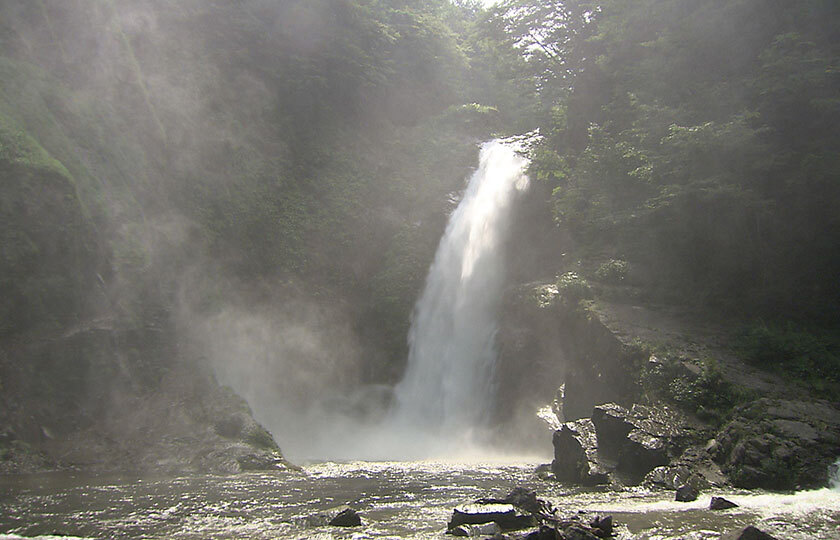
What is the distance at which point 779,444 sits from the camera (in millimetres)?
9953

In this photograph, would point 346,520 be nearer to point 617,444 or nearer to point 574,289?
point 617,444

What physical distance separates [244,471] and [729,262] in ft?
47.8

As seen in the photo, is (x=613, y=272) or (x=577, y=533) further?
(x=613, y=272)

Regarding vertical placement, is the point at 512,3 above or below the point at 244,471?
above

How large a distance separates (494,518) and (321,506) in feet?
10.1

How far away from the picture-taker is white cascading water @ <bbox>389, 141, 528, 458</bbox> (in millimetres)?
19531

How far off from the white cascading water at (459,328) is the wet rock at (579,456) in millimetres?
6068

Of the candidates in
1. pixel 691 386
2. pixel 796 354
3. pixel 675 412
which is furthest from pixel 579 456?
pixel 796 354

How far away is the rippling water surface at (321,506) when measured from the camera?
7199 mm

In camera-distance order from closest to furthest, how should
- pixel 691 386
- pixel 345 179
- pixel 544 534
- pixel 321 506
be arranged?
pixel 544 534 < pixel 321 506 < pixel 691 386 < pixel 345 179

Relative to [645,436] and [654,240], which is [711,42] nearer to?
[654,240]

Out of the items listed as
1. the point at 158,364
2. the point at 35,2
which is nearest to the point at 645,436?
the point at 158,364

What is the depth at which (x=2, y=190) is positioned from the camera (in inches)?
573

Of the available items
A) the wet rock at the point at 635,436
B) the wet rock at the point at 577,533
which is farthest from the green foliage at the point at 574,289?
the wet rock at the point at 577,533
